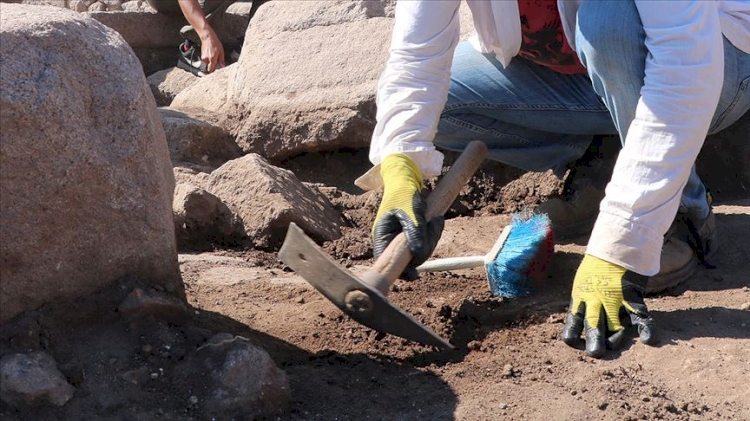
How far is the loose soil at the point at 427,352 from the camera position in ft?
7.10

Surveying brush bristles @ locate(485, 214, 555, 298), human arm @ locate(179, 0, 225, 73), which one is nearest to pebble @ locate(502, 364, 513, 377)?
brush bristles @ locate(485, 214, 555, 298)

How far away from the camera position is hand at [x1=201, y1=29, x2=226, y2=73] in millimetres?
6156

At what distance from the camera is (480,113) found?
3.43 meters

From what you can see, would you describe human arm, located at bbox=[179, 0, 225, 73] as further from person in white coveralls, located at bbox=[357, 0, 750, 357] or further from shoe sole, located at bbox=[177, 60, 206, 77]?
person in white coveralls, located at bbox=[357, 0, 750, 357]

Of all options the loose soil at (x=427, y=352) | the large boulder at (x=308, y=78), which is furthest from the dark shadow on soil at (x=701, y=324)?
the large boulder at (x=308, y=78)

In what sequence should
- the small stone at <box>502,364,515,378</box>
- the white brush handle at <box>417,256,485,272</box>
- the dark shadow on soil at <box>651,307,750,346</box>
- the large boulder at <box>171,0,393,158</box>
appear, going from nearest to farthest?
the small stone at <box>502,364,515,378</box>
the dark shadow on soil at <box>651,307,750,346</box>
the white brush handle at <box>417,256,485,272</box>
the large boulder at <box>171,0,393,158</box>

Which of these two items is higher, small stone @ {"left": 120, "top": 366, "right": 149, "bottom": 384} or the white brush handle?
small stone @ {"left": 120, "top": 366, "right": 149, "bottom": 384}

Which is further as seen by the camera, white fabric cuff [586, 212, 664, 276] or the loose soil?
white fabric cuff [586, 212, 664, 276]

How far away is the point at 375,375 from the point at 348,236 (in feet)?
3.86

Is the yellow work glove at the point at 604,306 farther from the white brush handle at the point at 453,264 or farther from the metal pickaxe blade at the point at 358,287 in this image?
the white brush handle at the point at 453,264

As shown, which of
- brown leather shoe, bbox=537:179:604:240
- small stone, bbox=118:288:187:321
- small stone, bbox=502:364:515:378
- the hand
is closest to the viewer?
small stone, bbox=118:288:187:321

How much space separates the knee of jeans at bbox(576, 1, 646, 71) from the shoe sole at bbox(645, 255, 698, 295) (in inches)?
24.3

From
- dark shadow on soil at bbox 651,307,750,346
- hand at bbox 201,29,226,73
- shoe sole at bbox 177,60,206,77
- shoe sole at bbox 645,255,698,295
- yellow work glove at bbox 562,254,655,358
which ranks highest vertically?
yellow work glove at bbox 562,254,655,358

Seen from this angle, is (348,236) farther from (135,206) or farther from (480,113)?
(135,206)
